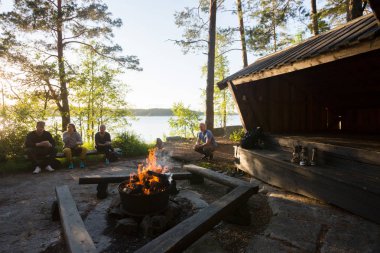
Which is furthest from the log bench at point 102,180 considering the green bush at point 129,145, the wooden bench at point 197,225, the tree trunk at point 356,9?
the tree trunk at point 356,9

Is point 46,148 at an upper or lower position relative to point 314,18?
lower

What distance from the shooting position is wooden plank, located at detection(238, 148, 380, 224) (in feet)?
12.0

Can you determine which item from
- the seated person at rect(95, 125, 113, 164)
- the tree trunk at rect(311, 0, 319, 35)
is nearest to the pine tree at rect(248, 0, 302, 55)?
the tree trunk at rect(311, 0, 319, 35)

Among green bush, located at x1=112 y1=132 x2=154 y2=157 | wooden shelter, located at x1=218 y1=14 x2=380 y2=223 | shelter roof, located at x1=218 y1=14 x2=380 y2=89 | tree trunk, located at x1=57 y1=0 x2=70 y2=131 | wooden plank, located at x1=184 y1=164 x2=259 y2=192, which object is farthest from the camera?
tree trunk, located at x1=57 y1=0 x2=70 y2=131

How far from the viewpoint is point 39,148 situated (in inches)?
310

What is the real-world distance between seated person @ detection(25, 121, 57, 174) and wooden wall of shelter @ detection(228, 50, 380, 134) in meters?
5.91

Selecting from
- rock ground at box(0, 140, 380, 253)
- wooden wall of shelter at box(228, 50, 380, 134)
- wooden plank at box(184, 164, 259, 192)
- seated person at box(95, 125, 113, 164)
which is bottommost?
rock ground at box(0, 140, 380, 253)

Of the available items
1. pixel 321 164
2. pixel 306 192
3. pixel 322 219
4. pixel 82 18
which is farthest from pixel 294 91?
pixel 82 18

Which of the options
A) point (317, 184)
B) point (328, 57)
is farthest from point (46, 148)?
point (328, 57)

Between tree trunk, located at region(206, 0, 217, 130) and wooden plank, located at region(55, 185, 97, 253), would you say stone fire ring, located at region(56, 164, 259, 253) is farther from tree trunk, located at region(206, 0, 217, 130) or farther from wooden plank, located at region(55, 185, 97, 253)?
tree trunk, located at region(206, 0, 217, 130)

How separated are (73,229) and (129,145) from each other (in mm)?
7980

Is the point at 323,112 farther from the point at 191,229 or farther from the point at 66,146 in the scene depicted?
the point at 66,146

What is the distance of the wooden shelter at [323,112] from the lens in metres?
3.95

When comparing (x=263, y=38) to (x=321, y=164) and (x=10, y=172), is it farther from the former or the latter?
(x=10, y=172)
